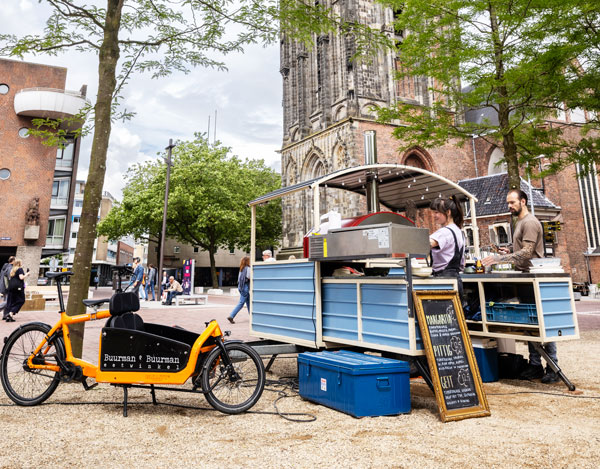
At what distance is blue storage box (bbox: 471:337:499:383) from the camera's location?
583 centimetres

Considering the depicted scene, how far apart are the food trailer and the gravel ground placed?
31.9 inches

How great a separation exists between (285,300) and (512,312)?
2.98 metres

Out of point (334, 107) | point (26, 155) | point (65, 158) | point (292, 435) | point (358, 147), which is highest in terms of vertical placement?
point (334, 107)

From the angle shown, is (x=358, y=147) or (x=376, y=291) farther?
(x=358, y=147)

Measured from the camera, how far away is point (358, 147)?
29812 mm

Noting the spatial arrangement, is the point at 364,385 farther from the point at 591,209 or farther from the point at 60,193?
the point at 60,193

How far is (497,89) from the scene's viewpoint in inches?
439

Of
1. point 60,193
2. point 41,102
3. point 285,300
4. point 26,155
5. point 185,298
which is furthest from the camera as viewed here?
point 60,193

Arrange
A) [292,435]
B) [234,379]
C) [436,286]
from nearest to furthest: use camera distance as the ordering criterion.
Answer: [292,435], [234,379], [436,286]

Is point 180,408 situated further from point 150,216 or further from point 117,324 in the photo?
point 150,216

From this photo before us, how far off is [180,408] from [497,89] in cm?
1073

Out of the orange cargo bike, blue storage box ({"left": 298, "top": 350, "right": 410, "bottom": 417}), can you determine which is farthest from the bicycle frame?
blue storage box ({"left": 298, "top": 350, "right": 410, "bottom": 417})

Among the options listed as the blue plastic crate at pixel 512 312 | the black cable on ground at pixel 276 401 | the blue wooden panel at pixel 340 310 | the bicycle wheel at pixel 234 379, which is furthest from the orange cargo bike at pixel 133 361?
the blue plastic crate at pixel 512 312

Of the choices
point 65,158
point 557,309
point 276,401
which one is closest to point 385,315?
point 276,401
